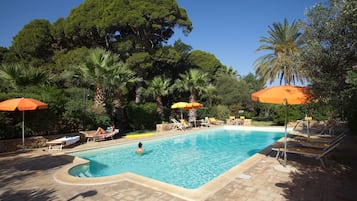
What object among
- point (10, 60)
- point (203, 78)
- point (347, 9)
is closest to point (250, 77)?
point (203, 78)

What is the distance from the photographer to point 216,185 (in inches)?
219

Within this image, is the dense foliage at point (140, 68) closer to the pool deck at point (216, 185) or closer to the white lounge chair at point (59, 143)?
the white lounge chair at point (59, 143)

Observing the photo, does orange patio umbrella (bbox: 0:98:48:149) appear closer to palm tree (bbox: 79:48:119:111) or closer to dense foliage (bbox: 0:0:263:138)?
dense foliage (bbox: 0:0:263:138)

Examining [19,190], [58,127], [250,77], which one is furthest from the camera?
[250,77]

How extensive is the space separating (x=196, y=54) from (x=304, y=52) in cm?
2994

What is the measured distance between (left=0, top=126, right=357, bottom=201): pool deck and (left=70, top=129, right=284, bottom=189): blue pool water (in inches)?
60.3

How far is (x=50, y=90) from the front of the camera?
12.6 m

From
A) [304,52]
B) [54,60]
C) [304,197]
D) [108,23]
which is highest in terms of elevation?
[108,23]

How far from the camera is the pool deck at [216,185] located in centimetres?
491

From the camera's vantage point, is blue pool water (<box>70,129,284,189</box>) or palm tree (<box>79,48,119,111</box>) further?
palm tree (<box>79,48,119,111</box>)

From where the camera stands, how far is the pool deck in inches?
193

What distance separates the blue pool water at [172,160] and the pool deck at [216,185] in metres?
1.53

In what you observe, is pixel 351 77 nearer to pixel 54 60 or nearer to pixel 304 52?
pixel 304 52

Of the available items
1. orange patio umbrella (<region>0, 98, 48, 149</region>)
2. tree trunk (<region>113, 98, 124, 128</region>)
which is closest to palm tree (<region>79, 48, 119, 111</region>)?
tree trunk (<region>113, 98, 124, 128</region>)
